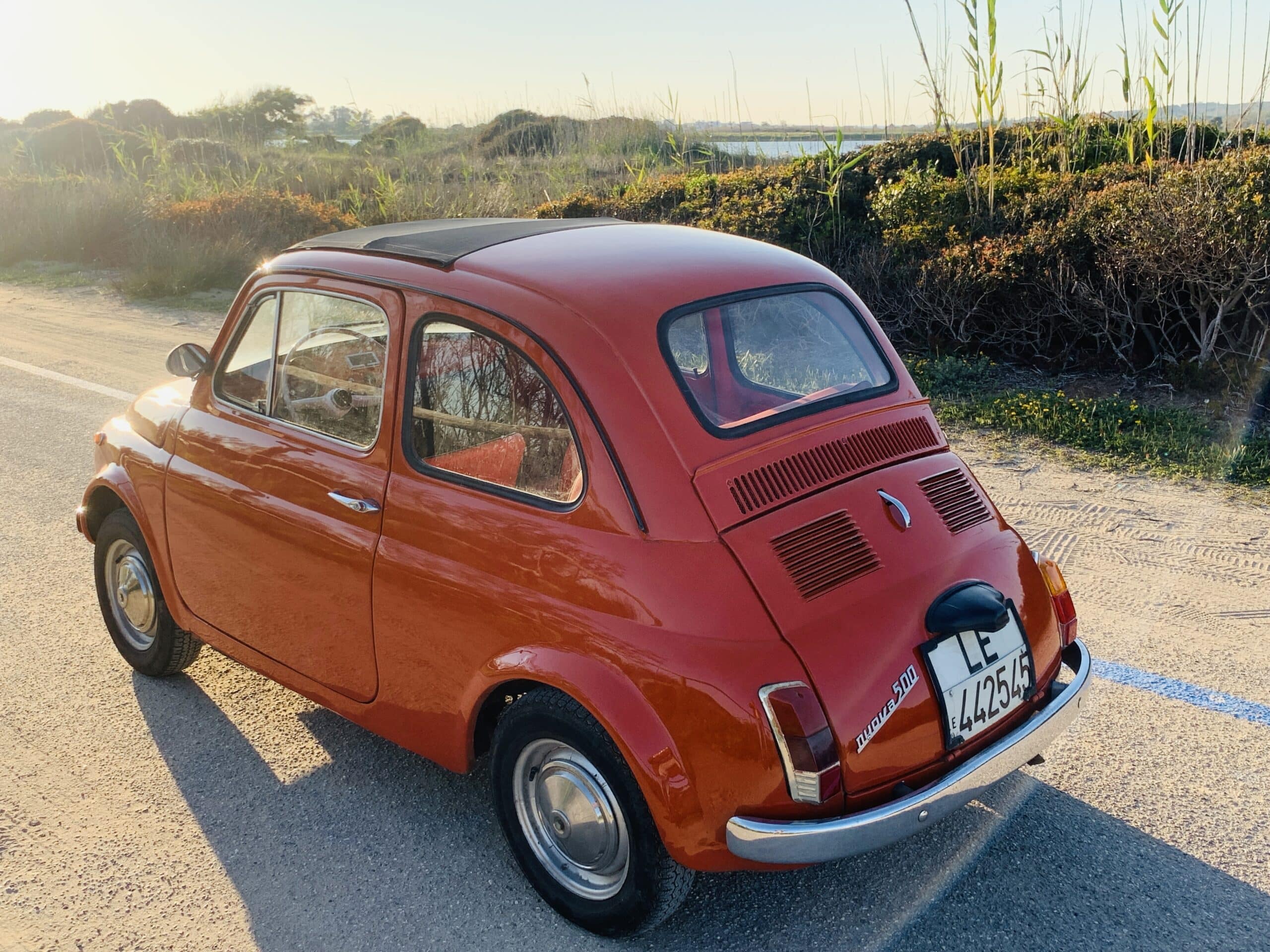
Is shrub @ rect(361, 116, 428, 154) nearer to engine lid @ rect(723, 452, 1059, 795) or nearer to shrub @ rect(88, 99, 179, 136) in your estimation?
shrub @ rect(88, 99, 179, 136)

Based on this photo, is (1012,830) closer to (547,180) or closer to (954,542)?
(954,542)

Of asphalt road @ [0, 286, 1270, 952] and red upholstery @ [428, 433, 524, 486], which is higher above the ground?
red upholstery @ [428, 433, 524, 486]

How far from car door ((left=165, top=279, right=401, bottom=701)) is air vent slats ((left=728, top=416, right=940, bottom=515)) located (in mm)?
1119

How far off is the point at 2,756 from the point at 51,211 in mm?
16336

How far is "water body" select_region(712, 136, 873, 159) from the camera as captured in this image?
1062cm

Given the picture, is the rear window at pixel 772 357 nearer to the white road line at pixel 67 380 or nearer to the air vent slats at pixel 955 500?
the air vent slats at pixel 955 500

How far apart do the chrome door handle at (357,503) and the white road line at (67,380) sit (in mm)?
5739

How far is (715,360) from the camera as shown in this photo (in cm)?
Answer: 322

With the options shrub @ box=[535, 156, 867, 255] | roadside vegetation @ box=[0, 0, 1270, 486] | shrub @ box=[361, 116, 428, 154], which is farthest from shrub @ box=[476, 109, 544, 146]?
shrub @ box=[535, 156, 867, 255]

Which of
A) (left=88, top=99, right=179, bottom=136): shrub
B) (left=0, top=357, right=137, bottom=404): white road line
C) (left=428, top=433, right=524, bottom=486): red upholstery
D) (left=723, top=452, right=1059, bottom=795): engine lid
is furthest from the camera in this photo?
(left=88, top=99, right=179, bottom=136): shrub

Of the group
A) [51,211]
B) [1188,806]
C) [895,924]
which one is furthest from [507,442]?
[51,211]

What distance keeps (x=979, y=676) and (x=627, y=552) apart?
989 mm

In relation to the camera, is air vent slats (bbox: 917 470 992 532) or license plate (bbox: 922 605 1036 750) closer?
license plate (bbox: 922 605 1036 750)

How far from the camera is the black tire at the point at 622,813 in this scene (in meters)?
2.63
